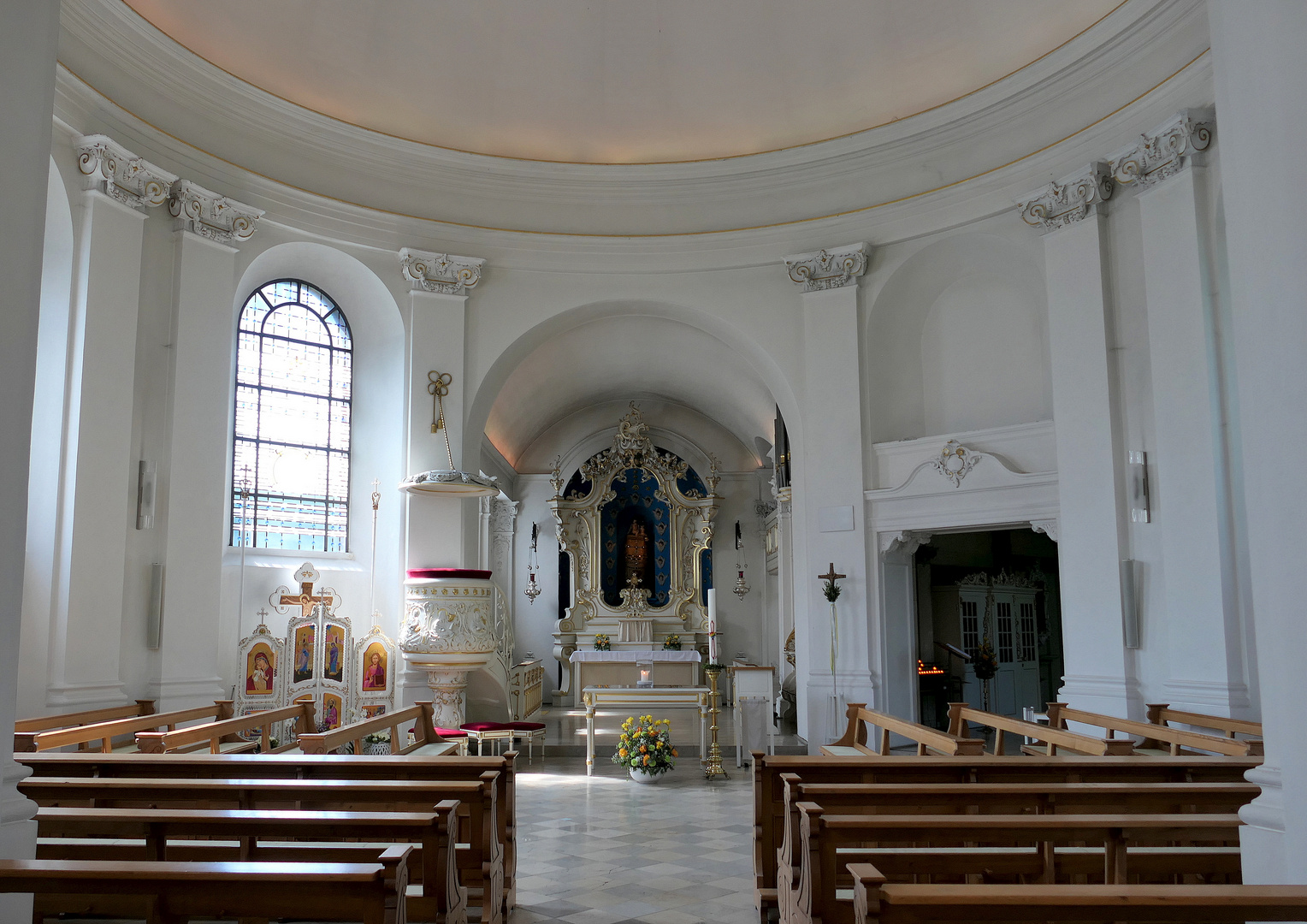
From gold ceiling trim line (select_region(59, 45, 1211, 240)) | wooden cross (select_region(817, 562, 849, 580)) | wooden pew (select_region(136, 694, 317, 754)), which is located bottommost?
wooden pew (select_region(136, 694, 317, 754))

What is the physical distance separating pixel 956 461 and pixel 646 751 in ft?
13.6

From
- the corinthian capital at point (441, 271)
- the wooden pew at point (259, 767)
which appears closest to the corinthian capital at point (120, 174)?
the corinthian capital at point (441, 271)

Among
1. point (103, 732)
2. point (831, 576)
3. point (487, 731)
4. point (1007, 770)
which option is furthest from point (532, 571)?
point (1007, 770)

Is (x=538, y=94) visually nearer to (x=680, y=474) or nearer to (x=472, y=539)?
(x=472, y=539)

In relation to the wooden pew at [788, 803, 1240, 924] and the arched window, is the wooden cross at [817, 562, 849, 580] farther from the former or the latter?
the wooden pew at [788, 803, 1240, 924]

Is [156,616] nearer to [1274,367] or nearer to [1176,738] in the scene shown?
[1176,738]

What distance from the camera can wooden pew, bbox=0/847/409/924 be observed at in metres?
2.57

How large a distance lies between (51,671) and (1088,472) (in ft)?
28.5

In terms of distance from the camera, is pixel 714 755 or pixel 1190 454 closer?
pixel 1190 454

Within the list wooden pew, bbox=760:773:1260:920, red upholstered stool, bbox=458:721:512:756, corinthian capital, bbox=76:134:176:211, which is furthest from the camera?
red upholstered stool, bbox=458:721:512:756

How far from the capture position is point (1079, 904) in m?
2.40

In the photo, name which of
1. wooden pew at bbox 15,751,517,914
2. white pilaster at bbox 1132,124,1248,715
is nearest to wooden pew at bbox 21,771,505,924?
wooden pew at bbox 15,751,517,914

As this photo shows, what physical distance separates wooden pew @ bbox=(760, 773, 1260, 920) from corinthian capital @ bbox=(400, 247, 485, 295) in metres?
7.95

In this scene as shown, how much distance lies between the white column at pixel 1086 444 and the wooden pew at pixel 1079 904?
20.8 ft
